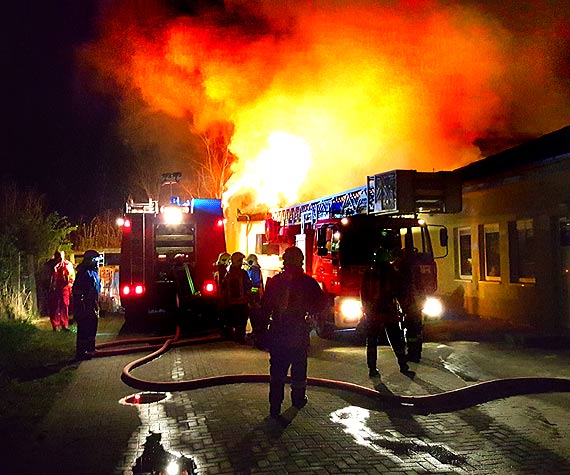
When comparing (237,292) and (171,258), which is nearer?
(237,292)

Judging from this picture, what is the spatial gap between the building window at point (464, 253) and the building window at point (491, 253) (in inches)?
29.8

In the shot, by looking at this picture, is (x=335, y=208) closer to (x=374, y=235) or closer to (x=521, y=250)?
(x=374, y=235)

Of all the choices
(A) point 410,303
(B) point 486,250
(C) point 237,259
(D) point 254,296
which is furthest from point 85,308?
(B) point 486,250

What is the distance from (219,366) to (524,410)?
430 cm

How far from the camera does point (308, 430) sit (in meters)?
5.26

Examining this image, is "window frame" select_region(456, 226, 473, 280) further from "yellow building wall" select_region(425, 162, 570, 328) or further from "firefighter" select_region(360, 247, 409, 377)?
"firefighter" select_region(360, 247, 409, 377)

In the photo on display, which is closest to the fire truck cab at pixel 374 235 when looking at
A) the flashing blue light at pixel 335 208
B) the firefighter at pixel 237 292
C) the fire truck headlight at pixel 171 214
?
the flashing blue light at pixel 335 208

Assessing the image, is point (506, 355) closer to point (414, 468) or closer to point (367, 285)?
point (367, 285)

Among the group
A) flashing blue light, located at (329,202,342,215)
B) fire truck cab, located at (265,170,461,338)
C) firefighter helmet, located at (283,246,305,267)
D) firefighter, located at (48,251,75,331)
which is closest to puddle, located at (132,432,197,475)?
firefighter helmet, located at (283,246,305,267)

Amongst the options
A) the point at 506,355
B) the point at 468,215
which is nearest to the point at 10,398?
the point at 506,355

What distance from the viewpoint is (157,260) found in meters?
12.9

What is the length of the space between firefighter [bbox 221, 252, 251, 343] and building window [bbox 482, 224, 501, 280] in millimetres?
6166

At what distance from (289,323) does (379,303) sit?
81.4 inches

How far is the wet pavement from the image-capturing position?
4449mm
